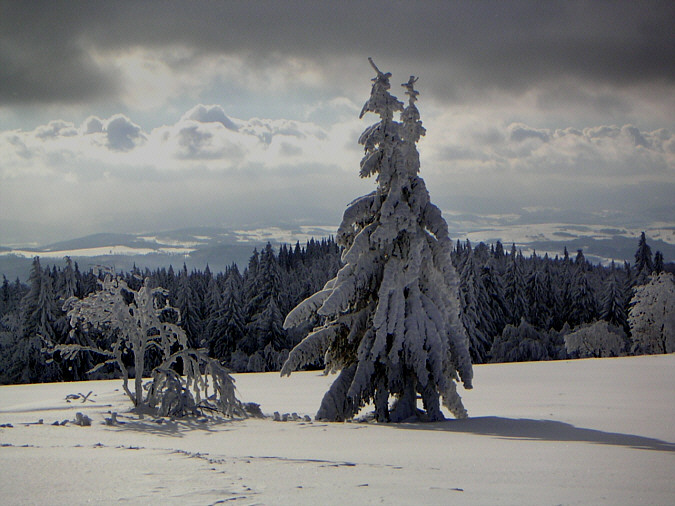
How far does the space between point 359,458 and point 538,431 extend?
4.77 metres

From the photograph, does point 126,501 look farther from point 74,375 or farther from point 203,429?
point 74,375

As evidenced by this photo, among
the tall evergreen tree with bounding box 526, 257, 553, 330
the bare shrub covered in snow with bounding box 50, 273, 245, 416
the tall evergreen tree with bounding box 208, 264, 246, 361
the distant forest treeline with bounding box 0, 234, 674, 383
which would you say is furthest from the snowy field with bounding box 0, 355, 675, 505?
the tall evergreen tree with bounding box 526, 257, 553, 330

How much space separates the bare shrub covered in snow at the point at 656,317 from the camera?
43.8 meters

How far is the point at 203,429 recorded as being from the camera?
12742 mm

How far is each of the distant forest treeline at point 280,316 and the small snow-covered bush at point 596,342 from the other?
12 cm

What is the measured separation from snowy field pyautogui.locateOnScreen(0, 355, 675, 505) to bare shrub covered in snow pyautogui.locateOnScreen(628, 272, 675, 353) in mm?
31539

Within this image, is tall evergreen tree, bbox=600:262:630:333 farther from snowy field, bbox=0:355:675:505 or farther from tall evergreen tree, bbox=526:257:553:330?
snowy field, bbox=0:355:675:505

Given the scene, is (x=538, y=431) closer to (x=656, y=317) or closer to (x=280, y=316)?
(x=656, y=317)

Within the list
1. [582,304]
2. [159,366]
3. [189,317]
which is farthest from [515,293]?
[159,366]

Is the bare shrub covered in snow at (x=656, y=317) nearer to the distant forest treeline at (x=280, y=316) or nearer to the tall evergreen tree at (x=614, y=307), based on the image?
the distant forest treeline at (x=280, y=316)

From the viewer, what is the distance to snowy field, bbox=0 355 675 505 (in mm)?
5039

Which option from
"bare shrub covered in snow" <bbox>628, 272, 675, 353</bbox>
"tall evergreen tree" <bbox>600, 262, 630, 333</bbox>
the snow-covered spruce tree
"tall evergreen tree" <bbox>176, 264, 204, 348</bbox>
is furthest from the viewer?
"tall evergreen tree" <bbox>176, 264, 204, 348</bbox>

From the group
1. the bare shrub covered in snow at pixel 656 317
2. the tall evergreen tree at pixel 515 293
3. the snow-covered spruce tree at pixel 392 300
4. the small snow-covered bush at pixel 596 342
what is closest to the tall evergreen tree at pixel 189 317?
the tall evergreen tree at pixel 515 293

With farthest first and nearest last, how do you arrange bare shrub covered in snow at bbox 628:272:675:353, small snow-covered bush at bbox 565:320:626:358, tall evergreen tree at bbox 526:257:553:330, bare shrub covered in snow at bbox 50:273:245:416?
tall evergreen tree at bbox 526:257:553:330 < small snow-covered bush at bbox 565:320:626:358 < bare shrub covered in snow at bbox 628:272:675:353 < bare shrub covered in snow at bbox 50:273:245:416
